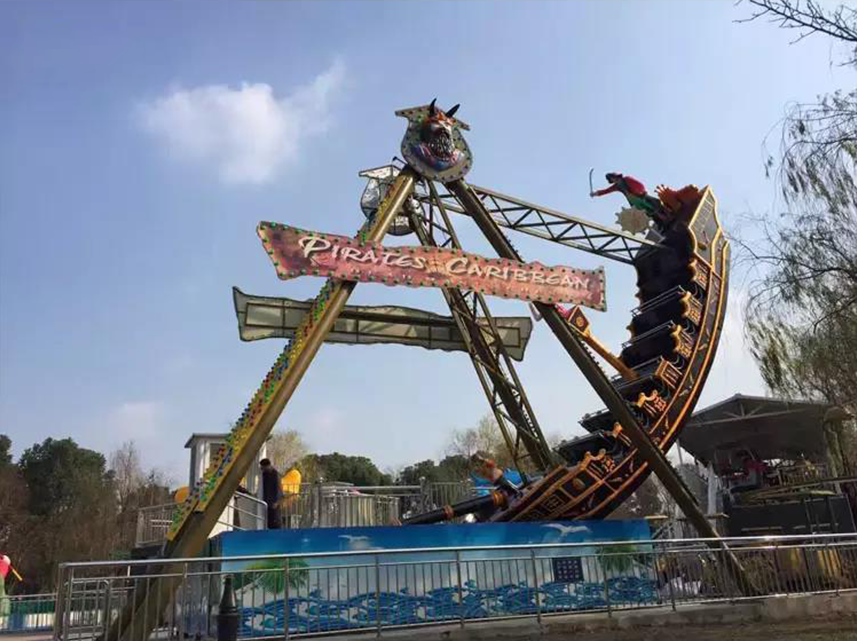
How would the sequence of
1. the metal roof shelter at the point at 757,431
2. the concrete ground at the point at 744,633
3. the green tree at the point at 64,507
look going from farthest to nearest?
the green tree at the point at 64,507 < the metal roof shelter at the point at 757,431 < the concrete ground at the point at 744,633

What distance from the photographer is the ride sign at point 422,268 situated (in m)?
11.4

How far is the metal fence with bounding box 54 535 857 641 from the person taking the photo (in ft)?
28.2

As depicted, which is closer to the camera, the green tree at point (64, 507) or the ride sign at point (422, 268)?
the ride sign at point (422, 268)

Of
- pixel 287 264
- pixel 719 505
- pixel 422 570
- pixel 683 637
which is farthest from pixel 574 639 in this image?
pixel 719 505

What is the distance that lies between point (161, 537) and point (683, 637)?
9.95 metres

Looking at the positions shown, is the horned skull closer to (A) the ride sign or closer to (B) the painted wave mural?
(A) the ride sign

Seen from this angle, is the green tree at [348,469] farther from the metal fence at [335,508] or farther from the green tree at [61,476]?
the metal fence at [335,508]

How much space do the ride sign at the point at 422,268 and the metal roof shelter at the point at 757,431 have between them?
1158 cm

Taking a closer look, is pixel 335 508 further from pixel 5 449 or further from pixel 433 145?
pixel 5 449

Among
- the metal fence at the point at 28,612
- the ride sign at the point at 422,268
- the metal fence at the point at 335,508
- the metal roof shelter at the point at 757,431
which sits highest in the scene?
the ride sign at the point at 422,268

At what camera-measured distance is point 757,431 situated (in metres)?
23.8

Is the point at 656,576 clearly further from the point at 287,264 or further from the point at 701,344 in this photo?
the point at 287,264

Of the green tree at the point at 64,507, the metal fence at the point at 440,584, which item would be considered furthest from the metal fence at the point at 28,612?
the green tree at the point at 64,507

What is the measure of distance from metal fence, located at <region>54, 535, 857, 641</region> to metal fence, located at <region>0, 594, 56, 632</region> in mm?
9441
